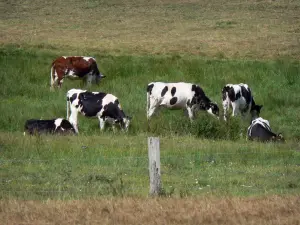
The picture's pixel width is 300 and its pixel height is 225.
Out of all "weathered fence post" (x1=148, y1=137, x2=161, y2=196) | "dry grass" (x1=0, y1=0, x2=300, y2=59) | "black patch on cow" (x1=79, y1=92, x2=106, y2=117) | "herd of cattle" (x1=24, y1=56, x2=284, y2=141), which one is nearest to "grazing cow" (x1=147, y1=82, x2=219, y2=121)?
"herd of cattle" (x1=24, y1=56, x2=284, y2=141)

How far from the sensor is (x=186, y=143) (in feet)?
65.4

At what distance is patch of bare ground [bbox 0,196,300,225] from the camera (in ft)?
35.8

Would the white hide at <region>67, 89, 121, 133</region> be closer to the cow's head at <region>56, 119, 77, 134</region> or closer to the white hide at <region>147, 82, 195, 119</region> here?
the cow's head at <region>56, 119, 77, 134</region>

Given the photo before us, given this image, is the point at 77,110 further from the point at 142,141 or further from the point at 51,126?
the point at 142,141

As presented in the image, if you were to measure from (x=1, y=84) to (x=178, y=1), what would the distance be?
2571 cm

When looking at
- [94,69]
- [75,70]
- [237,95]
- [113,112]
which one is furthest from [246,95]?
[75,70]

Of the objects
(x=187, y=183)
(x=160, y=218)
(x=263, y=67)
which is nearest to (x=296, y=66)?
(x=263, y=67)

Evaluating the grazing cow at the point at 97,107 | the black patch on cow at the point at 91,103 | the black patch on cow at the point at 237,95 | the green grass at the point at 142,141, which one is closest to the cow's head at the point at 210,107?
the black patch on cow at the point at 237,95

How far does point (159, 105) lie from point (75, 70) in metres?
5.57

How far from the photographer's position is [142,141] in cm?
2070

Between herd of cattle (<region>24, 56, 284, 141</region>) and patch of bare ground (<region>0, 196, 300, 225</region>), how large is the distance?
1143 centimetres

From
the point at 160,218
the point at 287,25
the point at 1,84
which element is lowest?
the point at 160,218

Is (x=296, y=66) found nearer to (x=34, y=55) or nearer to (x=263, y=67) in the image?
(x=263, y=67)

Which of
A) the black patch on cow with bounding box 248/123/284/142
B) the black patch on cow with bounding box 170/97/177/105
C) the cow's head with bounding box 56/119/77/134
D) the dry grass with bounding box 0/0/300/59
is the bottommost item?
the black patch on cow with bounding box 248/123/284/142
